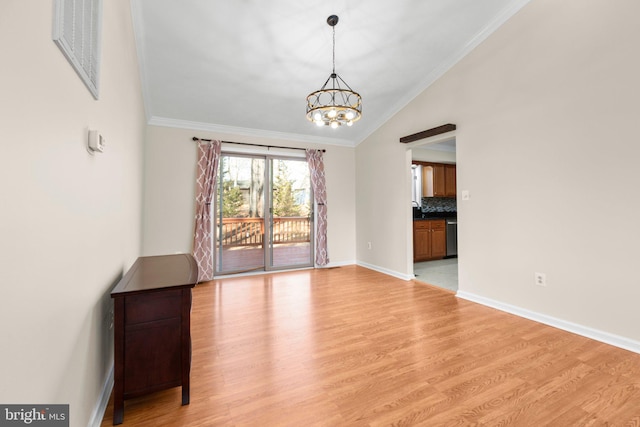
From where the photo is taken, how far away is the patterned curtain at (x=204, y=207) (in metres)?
4.26

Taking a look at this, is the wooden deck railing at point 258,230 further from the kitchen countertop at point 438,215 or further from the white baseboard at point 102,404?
the white baseboard at point 102,404

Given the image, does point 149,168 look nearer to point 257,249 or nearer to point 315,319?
point 257,249

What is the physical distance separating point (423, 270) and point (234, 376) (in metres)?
4.10

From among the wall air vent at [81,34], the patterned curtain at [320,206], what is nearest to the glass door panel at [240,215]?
the patterned curtain at [320,206]

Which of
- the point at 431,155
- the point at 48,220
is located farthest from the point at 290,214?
the point at 48,220

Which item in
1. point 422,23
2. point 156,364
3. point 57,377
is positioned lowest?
point 156,364

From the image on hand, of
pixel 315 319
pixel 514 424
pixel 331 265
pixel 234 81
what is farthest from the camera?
pixel 331 265

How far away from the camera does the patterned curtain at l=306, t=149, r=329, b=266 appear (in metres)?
5.20

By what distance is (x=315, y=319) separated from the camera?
2.86 m

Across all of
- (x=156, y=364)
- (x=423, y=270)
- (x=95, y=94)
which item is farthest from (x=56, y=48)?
(x=423, y=270)

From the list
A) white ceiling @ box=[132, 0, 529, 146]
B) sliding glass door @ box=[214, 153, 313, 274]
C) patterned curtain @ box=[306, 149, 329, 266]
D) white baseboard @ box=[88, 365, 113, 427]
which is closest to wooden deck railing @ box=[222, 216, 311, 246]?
sliding glass door @ box=[214, 153, 313, 274]

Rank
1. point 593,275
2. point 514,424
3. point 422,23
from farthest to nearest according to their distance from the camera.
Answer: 1. point 422,23
2. point 593,275
3. point 514,424

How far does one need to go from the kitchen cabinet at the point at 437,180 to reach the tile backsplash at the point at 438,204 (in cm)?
27

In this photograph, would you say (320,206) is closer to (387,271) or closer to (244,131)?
(387,271)
